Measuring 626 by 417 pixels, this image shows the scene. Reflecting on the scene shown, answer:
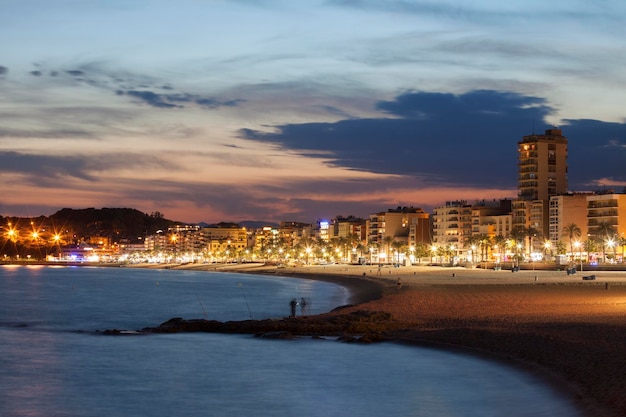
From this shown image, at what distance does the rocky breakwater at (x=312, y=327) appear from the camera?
28797 millimetres

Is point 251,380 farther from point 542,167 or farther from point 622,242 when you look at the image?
point 542,167

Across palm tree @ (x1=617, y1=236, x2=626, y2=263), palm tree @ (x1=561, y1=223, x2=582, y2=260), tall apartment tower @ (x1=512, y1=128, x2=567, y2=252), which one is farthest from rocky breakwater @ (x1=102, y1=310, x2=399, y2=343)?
tall apartment tower @ (x1=512, y1=128, x2=567, y2=252)

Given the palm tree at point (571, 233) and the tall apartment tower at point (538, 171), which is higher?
the tall apartment tower at point (538, 171)

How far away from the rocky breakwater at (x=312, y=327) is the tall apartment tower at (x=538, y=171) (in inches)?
4792

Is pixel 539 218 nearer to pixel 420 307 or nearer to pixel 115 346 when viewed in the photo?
pixel 420 307

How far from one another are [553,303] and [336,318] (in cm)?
1175

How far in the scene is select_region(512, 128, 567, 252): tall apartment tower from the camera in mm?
A: 150875

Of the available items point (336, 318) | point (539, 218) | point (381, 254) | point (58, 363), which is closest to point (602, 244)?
point (539, 218)

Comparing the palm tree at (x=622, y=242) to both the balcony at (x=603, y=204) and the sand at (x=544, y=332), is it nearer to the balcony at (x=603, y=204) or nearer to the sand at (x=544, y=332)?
the balcony at (x=603, y=204)

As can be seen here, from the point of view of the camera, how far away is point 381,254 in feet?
601

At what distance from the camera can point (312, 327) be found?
29875mm

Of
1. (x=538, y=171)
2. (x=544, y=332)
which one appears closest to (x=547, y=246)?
(x=538, y=171)

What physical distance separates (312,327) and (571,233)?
105m

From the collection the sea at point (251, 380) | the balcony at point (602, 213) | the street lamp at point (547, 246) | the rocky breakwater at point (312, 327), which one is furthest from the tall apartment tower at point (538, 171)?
the sea at point (251, 380)
